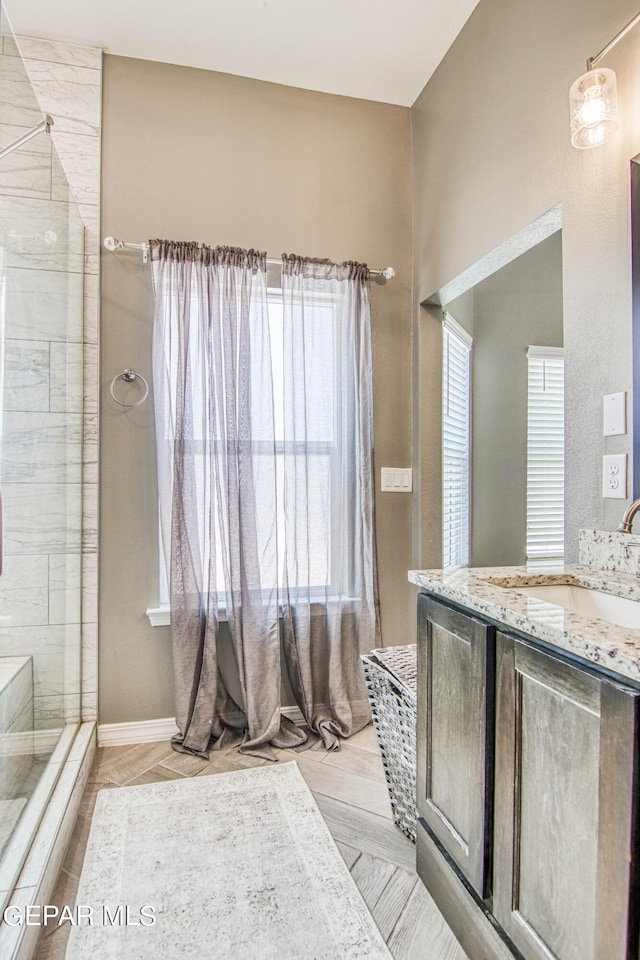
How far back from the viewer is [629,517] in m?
1.26

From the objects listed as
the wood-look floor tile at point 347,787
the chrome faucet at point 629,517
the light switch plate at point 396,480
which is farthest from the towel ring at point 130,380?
the chrome faucet at point 629,517

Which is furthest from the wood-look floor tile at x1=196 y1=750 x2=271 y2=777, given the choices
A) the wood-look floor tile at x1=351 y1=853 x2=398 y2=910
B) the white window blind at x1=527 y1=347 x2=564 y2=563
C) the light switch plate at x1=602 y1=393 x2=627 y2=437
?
the white window blind at x1=527 y1=347 x2=564 y2=563

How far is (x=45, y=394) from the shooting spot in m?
1.89

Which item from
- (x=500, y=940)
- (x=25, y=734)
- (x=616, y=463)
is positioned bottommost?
(x=500, y=940)

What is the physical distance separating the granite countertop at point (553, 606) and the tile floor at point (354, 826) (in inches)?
33.5

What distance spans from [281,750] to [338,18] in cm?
300

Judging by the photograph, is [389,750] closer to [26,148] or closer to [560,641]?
[560,641]

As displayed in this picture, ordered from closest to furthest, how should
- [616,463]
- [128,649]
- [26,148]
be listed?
[616,463] < [26,148] < [128,649]

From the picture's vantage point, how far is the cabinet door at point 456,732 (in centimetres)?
115

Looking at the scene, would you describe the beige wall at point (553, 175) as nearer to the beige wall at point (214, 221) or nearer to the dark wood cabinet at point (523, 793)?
the beige wall at point (214, 221)

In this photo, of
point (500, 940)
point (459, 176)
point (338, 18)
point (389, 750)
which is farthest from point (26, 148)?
point (500, 940)

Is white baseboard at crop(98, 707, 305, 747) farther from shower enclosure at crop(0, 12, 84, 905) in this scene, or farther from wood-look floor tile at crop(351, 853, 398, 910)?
wood-look floor tile at crop(351, 853, 398, 910)

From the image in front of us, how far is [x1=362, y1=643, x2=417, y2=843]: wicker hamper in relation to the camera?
5.38 feet

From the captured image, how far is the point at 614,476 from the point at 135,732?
7.07 feet
